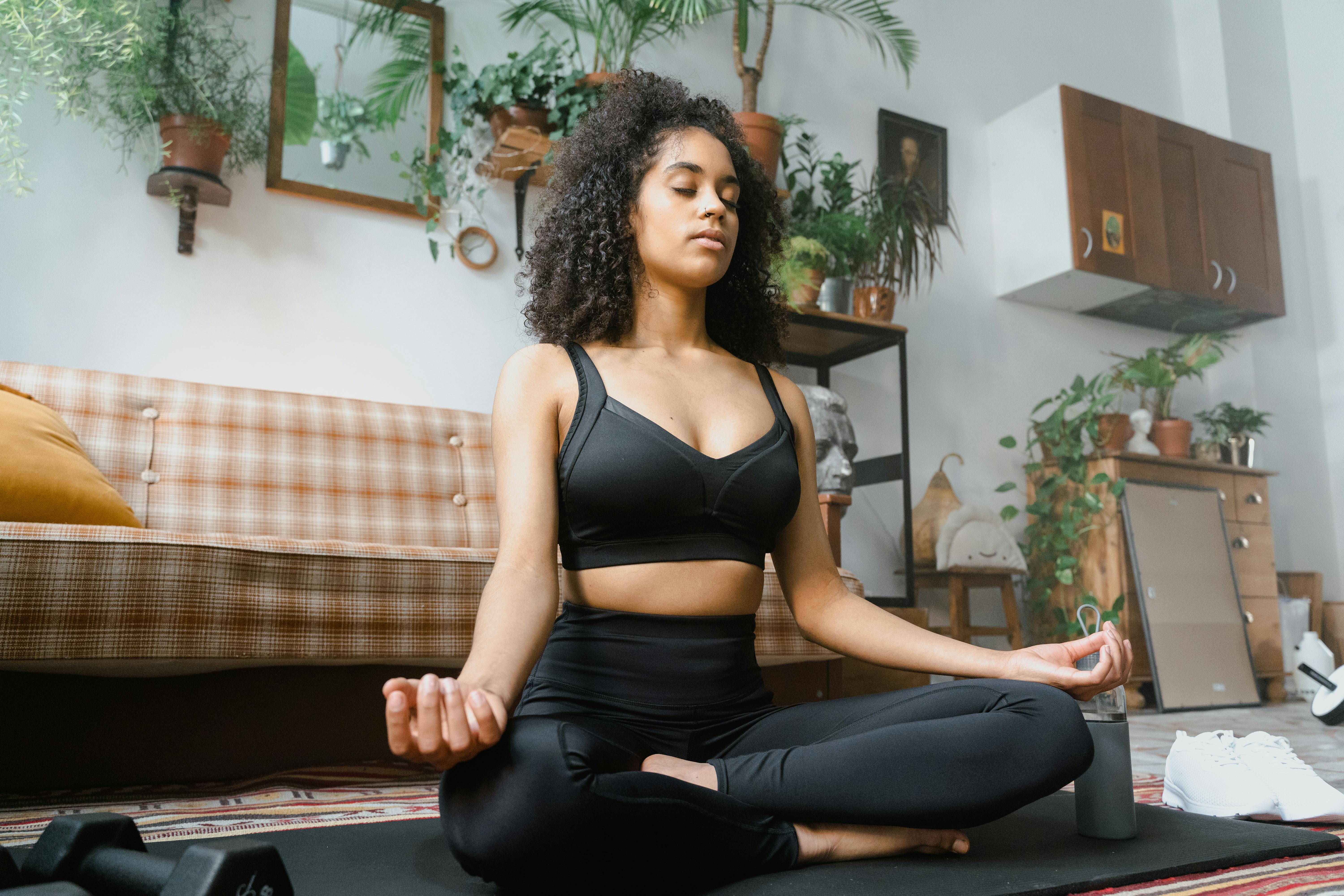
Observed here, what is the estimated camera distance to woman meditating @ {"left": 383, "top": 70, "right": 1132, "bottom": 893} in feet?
2.78

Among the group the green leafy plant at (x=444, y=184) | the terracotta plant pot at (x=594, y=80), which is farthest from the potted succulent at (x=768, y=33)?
the green leafy plant at (x=444, y=184)

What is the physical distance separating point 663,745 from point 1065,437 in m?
3.06

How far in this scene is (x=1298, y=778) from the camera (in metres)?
1.33

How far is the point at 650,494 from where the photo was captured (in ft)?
3.51

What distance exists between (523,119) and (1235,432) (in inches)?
125

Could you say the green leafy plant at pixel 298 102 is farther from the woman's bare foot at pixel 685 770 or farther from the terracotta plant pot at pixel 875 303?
the woman's bare foot at pixel 685 770

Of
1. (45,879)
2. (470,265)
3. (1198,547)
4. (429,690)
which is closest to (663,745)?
(429,690)

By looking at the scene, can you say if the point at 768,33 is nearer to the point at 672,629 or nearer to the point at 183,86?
the point at 183,86

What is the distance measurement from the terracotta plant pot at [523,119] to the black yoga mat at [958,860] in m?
2.01

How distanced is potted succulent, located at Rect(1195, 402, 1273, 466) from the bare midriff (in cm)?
362

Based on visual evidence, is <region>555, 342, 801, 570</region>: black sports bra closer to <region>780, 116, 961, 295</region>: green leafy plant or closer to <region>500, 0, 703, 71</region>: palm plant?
<region>500, 0, 703, 71</region>: palm plant

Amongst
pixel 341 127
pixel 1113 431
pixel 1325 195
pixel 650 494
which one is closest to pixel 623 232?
pixel 650 494

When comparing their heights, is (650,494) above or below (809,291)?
below

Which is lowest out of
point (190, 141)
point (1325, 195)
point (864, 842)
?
point (864, 842)
